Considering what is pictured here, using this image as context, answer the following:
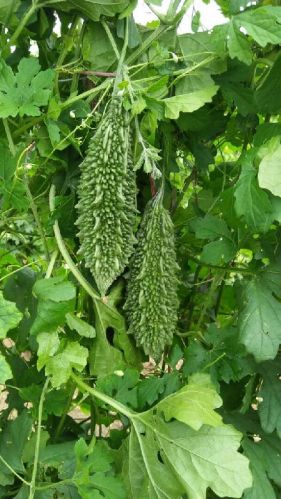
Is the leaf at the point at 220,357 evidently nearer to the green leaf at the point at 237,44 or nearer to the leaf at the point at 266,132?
the leaf at the point at 266,132

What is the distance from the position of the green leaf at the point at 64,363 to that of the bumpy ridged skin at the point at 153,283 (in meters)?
0.17

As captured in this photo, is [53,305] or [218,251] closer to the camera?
[53,305]

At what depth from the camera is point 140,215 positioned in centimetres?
165

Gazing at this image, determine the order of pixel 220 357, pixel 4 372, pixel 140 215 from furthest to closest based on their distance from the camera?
pixel 140 215 < pixel 220 357 < pixel 4 372

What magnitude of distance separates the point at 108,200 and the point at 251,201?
283 mm

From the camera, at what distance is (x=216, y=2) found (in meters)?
1.79

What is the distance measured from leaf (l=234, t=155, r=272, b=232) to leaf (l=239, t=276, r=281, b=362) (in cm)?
20

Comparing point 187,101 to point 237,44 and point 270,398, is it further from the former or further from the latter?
point 270,398

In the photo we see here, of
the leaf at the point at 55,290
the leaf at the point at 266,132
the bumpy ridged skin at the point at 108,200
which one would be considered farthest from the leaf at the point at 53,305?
the leaf at the point at 266,132

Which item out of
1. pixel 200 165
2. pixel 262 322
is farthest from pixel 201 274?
pixel 262 322

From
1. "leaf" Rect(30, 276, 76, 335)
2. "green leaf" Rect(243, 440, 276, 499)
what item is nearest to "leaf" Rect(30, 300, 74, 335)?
"leaf" Rect(30, 276, 76, 335)

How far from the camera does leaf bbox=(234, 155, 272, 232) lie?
1351 millimetres

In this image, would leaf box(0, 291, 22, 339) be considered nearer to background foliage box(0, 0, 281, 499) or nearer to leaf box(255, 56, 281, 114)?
background foliage box(0, 0, 281, 499)

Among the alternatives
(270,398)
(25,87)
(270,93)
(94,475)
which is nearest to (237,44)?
(270,93)
